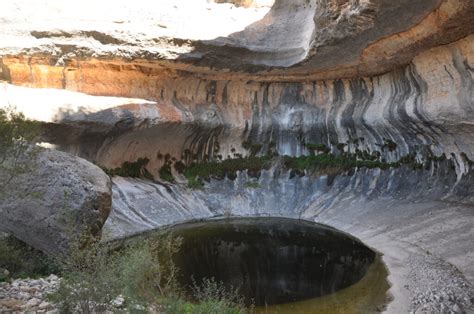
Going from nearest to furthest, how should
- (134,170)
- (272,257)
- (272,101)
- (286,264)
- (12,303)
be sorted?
(12,303) < (286,264) < (272,257) < (134,170) < (272,101)

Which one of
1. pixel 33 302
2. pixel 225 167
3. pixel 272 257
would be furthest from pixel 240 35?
pixel 33 302

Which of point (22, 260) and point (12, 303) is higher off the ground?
point (12, 303)

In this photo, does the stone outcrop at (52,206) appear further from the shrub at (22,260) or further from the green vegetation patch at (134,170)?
the green vegetation patch at (134,170)

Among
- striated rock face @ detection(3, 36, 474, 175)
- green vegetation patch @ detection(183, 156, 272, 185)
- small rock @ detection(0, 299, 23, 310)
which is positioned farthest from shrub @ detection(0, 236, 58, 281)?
green vegetation patch @ detection(183, 156, 272, 185)

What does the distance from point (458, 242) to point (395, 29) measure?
8.21 metres

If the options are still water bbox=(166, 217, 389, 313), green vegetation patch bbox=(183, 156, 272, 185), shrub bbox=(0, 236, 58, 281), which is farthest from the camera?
green vegetation patch bbox=(183, 156, 272, 185)

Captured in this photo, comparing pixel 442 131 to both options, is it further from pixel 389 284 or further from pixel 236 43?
pixel 236 43

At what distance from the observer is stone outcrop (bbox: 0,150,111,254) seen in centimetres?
1160

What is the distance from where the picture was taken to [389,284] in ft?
41.7

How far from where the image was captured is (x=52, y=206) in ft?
38.7

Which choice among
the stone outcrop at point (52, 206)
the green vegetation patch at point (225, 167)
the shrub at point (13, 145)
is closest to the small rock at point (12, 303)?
the shrub at point (13, 145)

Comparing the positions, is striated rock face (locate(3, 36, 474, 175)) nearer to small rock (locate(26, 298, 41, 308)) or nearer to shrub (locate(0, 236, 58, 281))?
shrub (locate(0, 236, 58, 281))

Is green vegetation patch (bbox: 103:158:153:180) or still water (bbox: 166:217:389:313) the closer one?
still water (bbox: 166:217:389:313)

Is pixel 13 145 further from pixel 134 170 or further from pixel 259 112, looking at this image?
pixel 259 112
